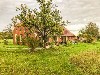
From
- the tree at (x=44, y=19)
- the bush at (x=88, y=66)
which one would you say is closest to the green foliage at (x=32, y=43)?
the tree at (x=44, y=19)

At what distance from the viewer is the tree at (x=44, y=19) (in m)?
39.2

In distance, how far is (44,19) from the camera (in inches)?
1553

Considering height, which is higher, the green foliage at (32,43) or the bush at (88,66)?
the green foliage at (32,43)

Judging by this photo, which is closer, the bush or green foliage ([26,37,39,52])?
the bush

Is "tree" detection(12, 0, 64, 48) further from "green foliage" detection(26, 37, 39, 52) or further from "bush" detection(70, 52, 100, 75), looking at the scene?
"bush" detection(70, 52, 100, 75)

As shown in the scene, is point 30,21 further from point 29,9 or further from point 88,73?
point 88,73

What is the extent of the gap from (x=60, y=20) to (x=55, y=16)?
1014 millimetres

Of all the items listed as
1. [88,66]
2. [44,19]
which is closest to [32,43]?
[44,19]

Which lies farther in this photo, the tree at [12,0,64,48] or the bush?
the tree at [12,0,64,48]

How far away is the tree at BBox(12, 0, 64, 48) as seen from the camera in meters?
39.2

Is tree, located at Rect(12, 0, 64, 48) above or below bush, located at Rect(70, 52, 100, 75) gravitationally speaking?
above

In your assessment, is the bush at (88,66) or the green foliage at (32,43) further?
the green foliage at (32,43)

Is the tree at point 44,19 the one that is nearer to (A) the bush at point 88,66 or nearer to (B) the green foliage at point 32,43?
(B) the green foliage at point 32,43

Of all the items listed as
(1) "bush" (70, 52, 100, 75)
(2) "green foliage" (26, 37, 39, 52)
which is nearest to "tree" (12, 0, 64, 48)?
(2) "green foliage" (26, 37, 39, 52)
